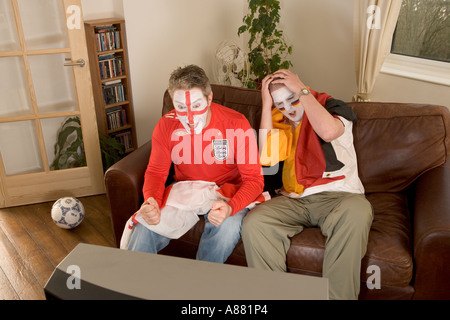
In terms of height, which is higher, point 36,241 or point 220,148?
point 220,148

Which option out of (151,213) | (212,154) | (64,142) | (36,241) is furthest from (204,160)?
(64,142)

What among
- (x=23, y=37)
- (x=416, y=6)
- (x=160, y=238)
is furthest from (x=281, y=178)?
(x=23, y=37)

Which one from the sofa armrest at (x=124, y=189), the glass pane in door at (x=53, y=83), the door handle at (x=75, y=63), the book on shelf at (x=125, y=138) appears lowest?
the book on shelf at (x=125, y=138)

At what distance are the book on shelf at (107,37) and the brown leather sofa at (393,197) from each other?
3.90ft

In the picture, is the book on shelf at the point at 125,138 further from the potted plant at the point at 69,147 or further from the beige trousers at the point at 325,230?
the beige trousers at the point at 325,230

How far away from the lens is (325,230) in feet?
5.65

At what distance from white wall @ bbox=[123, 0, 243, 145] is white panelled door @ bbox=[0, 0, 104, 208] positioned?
0.46 metres

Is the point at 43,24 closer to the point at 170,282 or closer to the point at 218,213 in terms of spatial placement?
the point at 218,213

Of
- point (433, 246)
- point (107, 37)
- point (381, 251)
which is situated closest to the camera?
point (433, 246)

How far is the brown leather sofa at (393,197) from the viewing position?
5.33ft

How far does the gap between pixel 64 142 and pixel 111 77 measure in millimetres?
635

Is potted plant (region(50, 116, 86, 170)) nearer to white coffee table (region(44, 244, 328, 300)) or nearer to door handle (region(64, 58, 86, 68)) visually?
door handle (region(64, 58, 86, 68))

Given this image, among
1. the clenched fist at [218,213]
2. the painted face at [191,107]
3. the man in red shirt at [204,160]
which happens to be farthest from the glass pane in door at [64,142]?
the clenched fist at [218,213]

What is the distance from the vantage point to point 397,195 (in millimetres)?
2049
